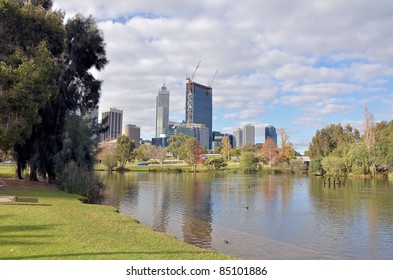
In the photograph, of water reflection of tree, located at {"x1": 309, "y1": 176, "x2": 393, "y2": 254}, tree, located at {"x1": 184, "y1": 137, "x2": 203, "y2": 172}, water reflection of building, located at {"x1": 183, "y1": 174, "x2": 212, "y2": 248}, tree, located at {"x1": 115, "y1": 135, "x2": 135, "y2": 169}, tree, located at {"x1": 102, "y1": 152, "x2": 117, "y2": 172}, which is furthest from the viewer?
tree, located at {"x1": 115, "y1": 135, "x2": 135, "y2": 169}

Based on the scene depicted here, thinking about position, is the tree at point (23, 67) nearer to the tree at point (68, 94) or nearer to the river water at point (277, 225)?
the tree at point (68, 94)

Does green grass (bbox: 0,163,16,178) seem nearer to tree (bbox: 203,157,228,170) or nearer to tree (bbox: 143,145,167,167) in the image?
tree (bbox: 203,157,228,170)

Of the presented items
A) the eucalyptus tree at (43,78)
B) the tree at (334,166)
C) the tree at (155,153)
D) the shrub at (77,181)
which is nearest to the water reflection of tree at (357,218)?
the shrub at (77,181)

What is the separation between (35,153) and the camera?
3138cm

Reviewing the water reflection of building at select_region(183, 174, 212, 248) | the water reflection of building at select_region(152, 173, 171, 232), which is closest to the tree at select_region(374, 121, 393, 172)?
the water reflection of building at select_region(183, 174, 212, 248)

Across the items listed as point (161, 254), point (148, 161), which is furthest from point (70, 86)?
point (148, 161)

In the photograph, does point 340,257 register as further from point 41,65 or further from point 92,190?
point 92,190

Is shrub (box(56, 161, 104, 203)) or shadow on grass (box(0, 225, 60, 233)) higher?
shrub (box(56, 161, 104, 203))

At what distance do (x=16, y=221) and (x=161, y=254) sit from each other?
23.0ft

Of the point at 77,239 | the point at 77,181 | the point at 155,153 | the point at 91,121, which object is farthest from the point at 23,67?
the point at 155,153

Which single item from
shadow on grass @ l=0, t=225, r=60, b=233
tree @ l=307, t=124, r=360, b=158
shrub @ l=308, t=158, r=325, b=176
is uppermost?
tree @ l=307, t=124, r=360, b=158

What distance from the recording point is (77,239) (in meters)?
11.2

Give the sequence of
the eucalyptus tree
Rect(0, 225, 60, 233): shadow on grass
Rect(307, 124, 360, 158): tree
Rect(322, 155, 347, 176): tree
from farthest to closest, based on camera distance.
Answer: Rect(307, 124, 360, 158): tree, Rect(322, 155, 347, 176): tree, the eucalyptus tree, Rect(0, 225, 60, 233): shadow on grass

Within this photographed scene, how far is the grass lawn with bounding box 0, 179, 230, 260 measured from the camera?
31.1 feet
